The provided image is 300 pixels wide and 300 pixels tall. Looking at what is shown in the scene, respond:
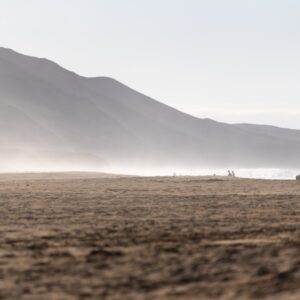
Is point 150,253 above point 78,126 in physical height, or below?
below

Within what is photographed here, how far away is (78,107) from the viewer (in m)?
182

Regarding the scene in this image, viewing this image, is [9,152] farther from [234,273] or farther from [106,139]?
[234,273]

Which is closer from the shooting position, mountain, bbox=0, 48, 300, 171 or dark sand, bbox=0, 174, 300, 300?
dark sand, bbox=0, 174, 300, 300

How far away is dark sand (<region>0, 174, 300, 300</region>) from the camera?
708 centimetres

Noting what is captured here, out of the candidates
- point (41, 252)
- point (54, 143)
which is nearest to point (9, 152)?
point (54, 143)

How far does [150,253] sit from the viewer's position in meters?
9.14

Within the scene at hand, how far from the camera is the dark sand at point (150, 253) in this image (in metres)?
7.08

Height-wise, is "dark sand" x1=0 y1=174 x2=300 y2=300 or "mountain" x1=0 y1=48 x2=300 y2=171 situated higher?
"mountain" x1=0 y1=48 x2=300 y2=171

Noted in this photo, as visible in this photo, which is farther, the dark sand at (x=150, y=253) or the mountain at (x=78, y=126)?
the mountain at (x=78, y=126)

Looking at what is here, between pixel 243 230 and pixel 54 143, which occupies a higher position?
pixel 54 143

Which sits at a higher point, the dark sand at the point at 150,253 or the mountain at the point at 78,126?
the mountain at the point at 78,126

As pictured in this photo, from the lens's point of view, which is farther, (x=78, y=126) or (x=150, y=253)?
(x=78, y=126)

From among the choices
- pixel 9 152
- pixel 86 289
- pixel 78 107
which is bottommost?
pixel 86 289

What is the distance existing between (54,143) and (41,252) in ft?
467
